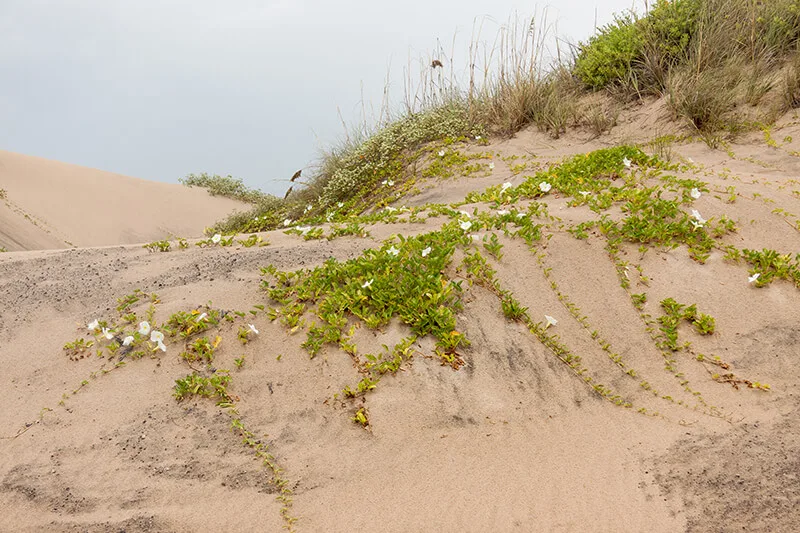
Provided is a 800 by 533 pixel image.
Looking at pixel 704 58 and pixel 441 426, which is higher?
pixel 704 58

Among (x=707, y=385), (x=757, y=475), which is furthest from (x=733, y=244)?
(x=757, y=475)

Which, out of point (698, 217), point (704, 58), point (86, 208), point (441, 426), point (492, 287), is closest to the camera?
point (441, 426)

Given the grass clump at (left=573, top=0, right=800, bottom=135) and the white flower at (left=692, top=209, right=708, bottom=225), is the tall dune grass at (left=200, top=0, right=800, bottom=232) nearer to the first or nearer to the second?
the grass clump at (left=573, top=0, right=800, bottom=135)

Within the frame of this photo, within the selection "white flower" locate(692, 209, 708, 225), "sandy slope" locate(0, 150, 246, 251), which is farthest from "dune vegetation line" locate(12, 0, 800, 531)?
"sandy slope" locate(0, 150, 246, 251)

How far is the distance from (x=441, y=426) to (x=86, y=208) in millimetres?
12523

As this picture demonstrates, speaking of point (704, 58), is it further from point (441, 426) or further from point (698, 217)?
point (441, 426)

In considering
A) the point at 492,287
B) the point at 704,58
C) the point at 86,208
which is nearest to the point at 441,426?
the point at 492,287

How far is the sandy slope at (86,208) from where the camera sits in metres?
11.5

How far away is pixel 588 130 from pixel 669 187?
4.21 m

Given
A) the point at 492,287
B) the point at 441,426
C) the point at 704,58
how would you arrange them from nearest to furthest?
the point at 441,426, the point at 492,287, the point at 704,58

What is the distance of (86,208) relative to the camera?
13188mm

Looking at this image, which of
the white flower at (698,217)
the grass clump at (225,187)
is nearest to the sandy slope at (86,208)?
the grass clump at (225,187)

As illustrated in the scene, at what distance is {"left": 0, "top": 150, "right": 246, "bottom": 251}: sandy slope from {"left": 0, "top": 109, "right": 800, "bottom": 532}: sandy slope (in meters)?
8.22

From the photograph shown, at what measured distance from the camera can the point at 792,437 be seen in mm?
3100
